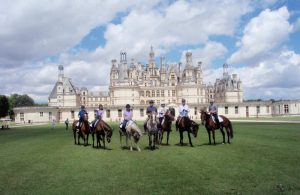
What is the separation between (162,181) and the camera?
9727mm

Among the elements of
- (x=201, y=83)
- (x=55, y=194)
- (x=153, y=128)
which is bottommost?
(x=55, y=194)

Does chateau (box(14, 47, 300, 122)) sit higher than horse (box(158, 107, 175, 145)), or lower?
higher

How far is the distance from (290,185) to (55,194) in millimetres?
6007

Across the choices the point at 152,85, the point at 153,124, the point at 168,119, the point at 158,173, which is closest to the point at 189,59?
the point at 152,85

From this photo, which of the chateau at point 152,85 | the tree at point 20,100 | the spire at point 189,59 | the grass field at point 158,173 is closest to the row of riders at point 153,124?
the grass field at point 158,173

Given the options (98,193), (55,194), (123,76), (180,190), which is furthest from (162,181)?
(123,76)

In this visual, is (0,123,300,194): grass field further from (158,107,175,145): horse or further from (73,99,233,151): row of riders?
(158,107,175,145): horse

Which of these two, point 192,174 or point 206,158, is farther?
point 206,158

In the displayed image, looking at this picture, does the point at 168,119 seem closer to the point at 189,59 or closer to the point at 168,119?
the point at 168,119

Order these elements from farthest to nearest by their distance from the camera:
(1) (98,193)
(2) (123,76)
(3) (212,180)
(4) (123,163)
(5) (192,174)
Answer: (2) (123,76)
(4) (123,163)
(5) (192,174)
(3) (212,180)
(1) (98,193)

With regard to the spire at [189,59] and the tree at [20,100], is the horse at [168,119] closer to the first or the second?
the spire at [189,59]

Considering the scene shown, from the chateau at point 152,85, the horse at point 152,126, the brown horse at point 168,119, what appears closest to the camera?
the horse at point 152,126

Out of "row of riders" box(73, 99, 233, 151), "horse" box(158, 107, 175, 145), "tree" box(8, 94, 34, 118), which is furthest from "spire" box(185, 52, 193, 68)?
"horse" box(158, 107, 175, 145)

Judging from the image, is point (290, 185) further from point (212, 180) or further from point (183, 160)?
point (183, 160)
